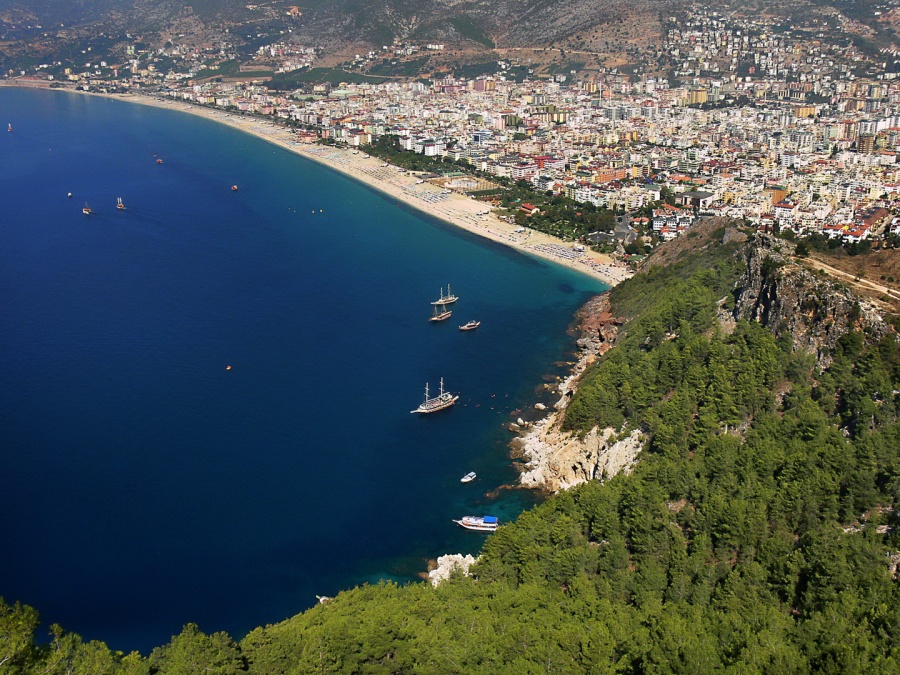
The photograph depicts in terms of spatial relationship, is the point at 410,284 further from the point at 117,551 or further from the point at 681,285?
the point at 117,551

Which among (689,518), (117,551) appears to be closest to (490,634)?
(689,518)

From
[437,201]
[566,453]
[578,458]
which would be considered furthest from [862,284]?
[437,201]

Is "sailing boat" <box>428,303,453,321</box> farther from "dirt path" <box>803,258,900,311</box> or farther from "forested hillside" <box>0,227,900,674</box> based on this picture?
"dirt path" <box>803,258,900,311</box>

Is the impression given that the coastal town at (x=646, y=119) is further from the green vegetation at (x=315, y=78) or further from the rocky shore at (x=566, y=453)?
the rocky shore at (x=566, y=453)

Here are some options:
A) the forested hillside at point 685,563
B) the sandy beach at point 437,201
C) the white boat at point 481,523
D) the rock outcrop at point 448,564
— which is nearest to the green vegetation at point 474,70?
the sandy beach at point 437,201

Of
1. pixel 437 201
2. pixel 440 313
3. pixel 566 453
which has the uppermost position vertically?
pixel 566 453

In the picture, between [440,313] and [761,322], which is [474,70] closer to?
[440,313]
